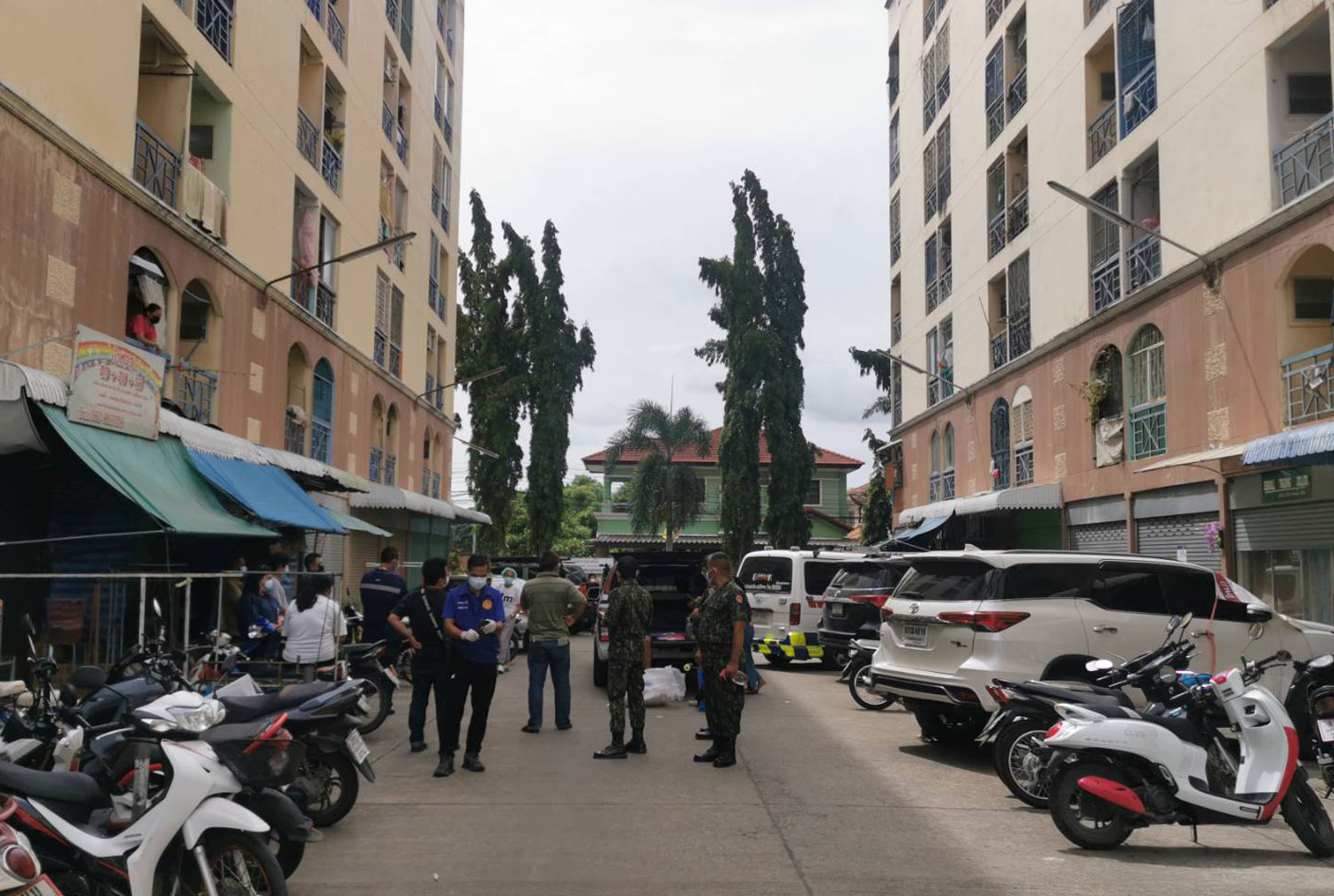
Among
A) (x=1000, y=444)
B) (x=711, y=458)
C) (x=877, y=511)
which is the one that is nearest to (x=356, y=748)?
(x=1000, y=444)

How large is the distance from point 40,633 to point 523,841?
5.14m

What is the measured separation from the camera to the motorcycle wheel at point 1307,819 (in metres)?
6.82

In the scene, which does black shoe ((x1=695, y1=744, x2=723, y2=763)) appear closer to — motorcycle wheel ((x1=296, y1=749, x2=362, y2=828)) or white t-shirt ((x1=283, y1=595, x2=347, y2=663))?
motorcycle wheel ((x1=296, y1=749, x2=362, y2=828))

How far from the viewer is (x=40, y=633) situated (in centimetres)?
960

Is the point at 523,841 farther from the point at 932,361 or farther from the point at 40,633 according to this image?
the point at 932,361

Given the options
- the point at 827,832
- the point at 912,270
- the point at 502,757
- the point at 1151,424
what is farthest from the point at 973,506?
the point at 827,832

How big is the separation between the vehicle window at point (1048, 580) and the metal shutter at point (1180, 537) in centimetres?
768

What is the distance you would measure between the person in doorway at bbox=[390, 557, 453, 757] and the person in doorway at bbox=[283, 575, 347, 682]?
25.8 inches

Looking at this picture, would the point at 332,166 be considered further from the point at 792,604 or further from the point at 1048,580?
the point at 1048,580

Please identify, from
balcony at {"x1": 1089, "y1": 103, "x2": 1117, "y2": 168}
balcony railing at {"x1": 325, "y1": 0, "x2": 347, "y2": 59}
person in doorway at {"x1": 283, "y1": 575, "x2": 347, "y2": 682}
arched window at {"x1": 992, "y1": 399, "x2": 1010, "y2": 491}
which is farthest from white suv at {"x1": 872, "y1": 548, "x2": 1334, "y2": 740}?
balcony railing at {"x1": 325, "y1": 0, "x2": 347, "y2": 59}

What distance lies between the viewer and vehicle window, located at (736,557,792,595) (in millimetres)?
18312

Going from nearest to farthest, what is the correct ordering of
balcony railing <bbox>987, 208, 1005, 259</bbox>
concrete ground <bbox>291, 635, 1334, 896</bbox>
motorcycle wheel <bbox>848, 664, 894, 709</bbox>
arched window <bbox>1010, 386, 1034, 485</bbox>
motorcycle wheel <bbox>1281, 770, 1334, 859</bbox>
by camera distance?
concrete ground <bbox>291, 635, 1334, 896</bbox>, motorcycle wheel <bbox>1281, 770, 1334, 859</bbox>, motorcycle wheel <bbox>848, 664, 894, 709</bbox>, arched window <bbox>1010, 386, 1034, 485</bbox>, balcony railing <bbox>987, 208, 1005, 259</bbox>

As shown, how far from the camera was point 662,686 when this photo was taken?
45.1 ft

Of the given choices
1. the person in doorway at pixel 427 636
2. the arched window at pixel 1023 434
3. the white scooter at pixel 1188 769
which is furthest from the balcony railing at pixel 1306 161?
the person in doorway at pixel 427 636
